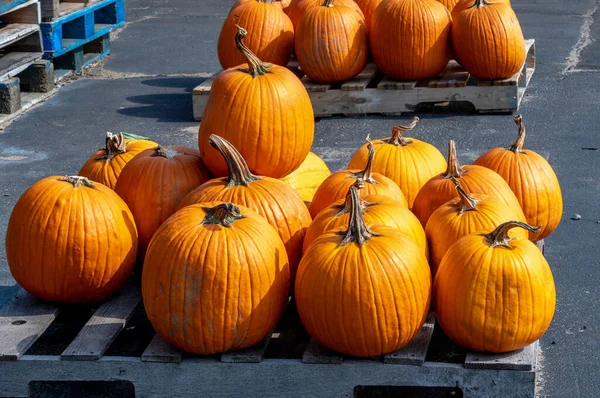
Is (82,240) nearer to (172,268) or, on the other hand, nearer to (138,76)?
(172,268)

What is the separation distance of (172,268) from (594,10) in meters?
10.4

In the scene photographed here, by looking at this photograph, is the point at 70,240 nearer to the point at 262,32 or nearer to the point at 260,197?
the point at 260,197

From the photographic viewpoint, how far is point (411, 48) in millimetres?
7305

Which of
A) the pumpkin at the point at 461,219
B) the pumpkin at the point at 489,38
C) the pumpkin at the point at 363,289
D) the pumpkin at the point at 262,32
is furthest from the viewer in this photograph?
the pumpkin at the point at 262,32

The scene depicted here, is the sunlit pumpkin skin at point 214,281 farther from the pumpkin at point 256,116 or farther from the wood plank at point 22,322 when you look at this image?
the pumpkin at point 256,116

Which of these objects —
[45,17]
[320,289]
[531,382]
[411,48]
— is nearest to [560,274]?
[531,382]

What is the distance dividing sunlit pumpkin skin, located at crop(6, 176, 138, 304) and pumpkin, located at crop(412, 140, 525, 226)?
48.6 inches

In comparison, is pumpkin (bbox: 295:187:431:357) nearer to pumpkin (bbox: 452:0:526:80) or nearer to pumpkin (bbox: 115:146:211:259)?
pumpkin (bbox: 115:146:211:259)

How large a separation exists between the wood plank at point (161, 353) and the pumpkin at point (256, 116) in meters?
0.90

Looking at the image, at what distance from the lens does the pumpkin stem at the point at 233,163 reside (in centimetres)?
354

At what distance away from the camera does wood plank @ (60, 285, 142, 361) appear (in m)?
3.28

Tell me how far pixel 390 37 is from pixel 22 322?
452 centimetres

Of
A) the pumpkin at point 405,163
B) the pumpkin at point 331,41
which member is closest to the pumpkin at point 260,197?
the pumpkin at point 405,163

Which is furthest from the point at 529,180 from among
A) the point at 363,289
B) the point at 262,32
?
the point at 262,32
